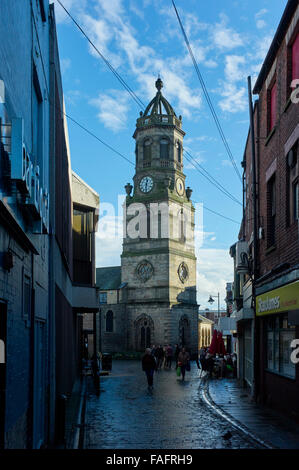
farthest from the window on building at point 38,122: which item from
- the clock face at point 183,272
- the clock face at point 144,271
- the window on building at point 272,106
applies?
the clock face at point 183,272

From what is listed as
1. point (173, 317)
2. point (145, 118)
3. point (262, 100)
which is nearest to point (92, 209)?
point (262, 100)

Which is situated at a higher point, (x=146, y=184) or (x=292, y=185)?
(x=146, y=184)

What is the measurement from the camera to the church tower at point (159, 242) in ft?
206

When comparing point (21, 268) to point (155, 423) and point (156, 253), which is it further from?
point (156, 253)

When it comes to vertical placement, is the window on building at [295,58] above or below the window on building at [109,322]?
above

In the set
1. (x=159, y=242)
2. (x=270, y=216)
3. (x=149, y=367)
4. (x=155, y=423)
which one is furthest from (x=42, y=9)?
(x=159, y=242)

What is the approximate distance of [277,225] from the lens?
14430 millimetres

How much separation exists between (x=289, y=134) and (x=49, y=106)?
5.59 m

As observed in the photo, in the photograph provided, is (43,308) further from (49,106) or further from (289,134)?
(289,134)

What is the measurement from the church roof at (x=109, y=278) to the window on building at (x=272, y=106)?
176 ft

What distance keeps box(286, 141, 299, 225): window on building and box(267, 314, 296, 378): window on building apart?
8.43ft

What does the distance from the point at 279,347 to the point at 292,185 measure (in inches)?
169

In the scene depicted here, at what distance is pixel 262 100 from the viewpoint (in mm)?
17172

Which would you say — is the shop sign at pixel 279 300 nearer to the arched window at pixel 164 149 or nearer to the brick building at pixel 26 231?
the brick building at pixel 26 231
